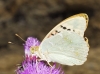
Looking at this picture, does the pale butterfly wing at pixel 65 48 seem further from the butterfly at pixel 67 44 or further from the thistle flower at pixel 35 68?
the thistle flower at pixel 35 68

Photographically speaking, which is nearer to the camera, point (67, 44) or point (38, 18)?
point (67, 44)

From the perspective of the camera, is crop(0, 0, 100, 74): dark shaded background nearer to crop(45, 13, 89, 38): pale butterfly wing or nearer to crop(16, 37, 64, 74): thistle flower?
crop(16, 37, 64, 74): thistle flower

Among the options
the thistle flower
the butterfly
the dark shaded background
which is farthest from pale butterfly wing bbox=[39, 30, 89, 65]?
the dark shaded background

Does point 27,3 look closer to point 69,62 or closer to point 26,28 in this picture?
point 26,28

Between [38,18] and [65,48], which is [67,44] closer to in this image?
[65,48]

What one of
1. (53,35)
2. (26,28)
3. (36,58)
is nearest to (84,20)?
(53,35)

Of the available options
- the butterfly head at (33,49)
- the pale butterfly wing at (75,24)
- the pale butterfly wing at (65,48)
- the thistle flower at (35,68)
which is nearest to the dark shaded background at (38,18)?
the thistle flower at (35,68)

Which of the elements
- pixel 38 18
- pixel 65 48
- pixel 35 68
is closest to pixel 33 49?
pixel 35 68

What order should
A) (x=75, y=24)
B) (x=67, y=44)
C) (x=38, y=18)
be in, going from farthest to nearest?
(x=38, y=18), (x=67, y=44), (x=75, y=24)
